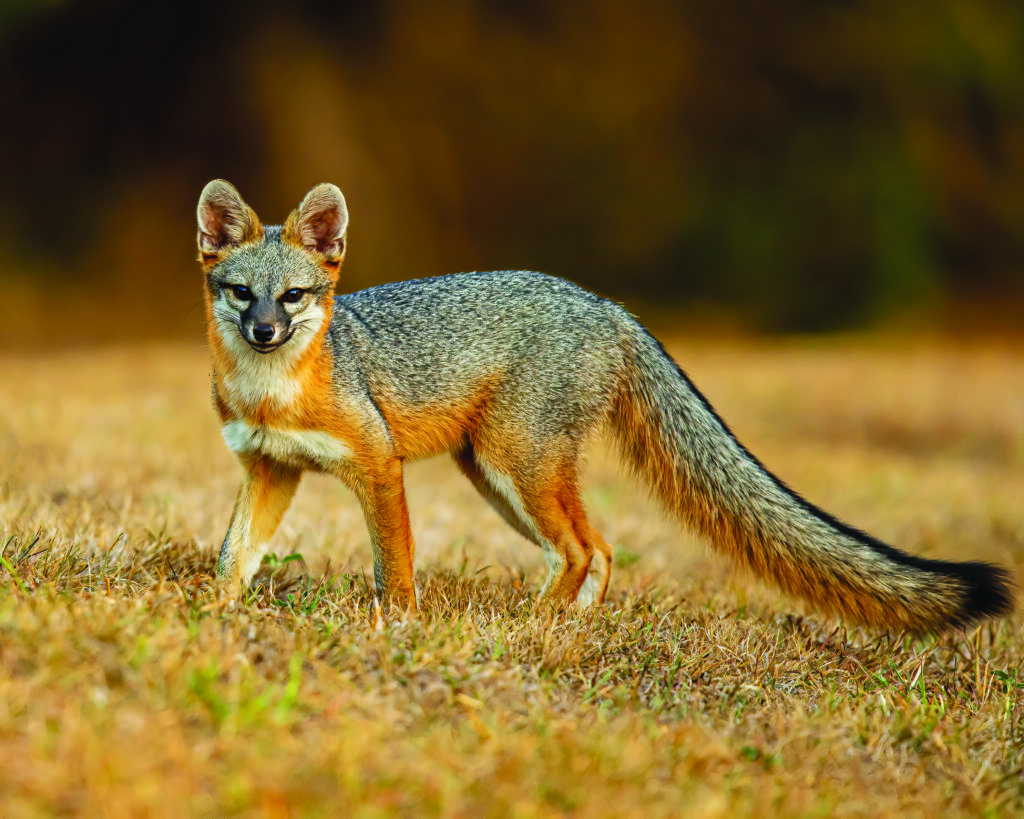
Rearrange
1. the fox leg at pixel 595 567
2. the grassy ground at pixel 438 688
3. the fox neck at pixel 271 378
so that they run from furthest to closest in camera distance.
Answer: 1. the fox leg at pixel 595 567
2. the fox neck at pixel 271 378
3. the grassy ground at pixel 438 688

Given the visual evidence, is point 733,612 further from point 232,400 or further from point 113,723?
point 113,723

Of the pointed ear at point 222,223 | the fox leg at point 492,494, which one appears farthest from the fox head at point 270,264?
the fox leg at point 492,494

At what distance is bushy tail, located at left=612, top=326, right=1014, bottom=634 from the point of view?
373 centimetres

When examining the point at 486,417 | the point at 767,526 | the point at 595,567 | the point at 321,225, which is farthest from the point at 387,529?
the point at 767,526

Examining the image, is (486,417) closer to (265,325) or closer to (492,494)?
(492,494)

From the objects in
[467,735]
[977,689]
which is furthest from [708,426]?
[467,735]

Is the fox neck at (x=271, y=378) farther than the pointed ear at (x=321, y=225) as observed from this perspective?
No

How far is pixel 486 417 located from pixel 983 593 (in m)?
2.01

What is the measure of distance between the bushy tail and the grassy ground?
0.25 metres

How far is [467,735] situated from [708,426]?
2.16 meters

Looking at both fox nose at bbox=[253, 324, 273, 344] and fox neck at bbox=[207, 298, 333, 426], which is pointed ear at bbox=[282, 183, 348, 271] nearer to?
fox neck at bbox=[207, 298, 333, 426]

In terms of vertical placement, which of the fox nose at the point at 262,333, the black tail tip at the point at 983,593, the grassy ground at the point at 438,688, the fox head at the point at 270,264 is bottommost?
the grassy ground at the point at 438,688

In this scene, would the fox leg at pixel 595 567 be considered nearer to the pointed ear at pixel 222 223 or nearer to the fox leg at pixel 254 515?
the fox leg at pixel 254 515

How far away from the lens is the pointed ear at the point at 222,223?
3848mm
